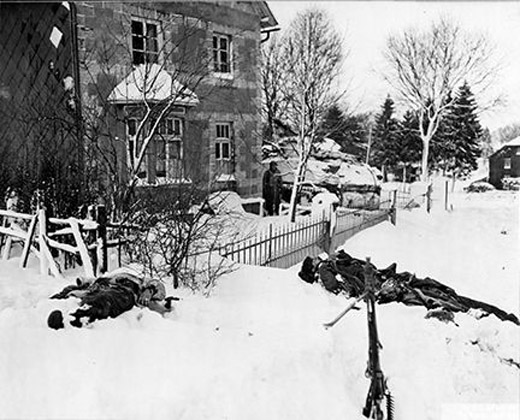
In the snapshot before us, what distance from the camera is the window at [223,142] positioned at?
209 cm

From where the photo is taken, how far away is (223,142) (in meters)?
2.15

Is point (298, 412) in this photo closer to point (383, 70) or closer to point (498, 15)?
point (383, 70)

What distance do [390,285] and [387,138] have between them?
463mm

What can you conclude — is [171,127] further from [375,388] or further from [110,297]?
[375,388]

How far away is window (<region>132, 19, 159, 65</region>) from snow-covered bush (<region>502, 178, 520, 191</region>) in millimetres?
1716

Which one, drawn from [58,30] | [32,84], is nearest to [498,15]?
[58,30]

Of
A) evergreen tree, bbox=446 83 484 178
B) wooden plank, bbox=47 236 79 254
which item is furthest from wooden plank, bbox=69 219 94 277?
evergreen tree, bbox=446 83 484 178

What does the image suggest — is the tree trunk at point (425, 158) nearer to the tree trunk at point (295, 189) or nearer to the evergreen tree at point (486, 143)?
the evergreen tree at point (486, 143)

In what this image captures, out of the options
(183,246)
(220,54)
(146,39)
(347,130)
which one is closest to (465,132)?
(347,130)

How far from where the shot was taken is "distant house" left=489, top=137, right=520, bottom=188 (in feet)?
3.89

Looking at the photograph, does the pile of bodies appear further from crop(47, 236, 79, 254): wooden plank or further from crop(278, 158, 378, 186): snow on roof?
crop(47, 236, 79, 254): wooden plank

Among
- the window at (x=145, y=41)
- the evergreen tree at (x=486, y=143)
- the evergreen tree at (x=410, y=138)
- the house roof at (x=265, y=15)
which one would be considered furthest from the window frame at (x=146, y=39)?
the evergreen tree at (x=486, y=143)

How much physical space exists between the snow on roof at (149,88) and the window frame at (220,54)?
0.19m

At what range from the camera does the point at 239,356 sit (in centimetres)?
113
